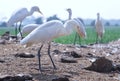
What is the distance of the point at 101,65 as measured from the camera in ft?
36.9

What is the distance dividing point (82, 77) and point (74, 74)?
1.20 ft

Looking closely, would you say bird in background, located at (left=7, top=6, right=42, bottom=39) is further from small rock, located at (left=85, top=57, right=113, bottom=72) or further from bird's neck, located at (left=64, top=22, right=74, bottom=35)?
small rock, located at (left=85, top=57, right=113, bottom=72)

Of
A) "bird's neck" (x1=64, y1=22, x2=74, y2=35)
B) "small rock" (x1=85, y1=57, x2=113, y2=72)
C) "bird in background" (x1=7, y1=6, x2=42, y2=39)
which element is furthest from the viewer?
"bird in background" (x1=7, y1=6, x2=42, y2=39)

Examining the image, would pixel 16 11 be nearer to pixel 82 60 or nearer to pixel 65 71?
pixel 82 60

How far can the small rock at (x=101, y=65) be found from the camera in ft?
36.7

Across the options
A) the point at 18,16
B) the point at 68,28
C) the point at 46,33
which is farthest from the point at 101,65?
the point at 18,16

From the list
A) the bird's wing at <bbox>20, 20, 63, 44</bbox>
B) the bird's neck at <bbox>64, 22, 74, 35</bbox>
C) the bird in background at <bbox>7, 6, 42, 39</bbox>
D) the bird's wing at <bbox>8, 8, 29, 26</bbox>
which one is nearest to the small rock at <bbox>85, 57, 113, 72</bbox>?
the bird's neck at <bbox>64, 22, 74, 35</bbox>

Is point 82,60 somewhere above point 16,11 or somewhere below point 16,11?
below

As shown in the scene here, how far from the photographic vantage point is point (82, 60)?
13.2 m

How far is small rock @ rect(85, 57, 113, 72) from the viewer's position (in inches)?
440

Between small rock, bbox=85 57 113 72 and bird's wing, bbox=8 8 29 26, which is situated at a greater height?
bird's wing, bbox=8 8 29 26

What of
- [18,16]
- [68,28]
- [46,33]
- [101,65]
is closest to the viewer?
[46,33]

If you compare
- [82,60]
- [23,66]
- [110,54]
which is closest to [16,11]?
[110,54]

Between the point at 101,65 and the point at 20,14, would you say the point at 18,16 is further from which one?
the point at 101,65
